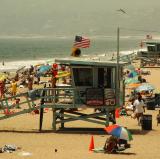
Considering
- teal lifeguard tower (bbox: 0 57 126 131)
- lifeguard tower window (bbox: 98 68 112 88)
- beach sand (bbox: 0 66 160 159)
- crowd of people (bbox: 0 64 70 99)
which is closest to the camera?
beach sand (bbox: 0 66 160 159)

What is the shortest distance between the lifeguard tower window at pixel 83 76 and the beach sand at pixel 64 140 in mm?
1874

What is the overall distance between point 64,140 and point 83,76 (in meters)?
3.18

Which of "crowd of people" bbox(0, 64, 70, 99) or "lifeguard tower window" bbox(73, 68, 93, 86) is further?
"crowd of people" bbox(0, 64, 70, 99)

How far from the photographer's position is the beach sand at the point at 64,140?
21.1 meters

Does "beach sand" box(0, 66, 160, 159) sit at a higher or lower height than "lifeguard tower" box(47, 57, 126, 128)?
lower

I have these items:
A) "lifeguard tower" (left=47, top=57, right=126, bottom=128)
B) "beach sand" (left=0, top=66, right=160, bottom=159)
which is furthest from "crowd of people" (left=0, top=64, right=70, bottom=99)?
"lifeguard tower" (left=47, top=57, right=126, bottom=128)

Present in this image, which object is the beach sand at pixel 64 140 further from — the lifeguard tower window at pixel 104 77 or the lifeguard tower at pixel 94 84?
the lifeguard tower window at pixel 104 77

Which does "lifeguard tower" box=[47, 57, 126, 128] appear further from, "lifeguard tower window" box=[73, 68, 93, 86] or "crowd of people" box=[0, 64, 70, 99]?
"crowd of people" box=[0, 64, 70, 99]

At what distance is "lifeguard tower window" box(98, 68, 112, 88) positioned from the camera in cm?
2680

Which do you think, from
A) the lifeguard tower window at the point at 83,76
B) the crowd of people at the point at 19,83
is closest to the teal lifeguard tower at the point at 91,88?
the lifeguard tower window at the point at 83,76

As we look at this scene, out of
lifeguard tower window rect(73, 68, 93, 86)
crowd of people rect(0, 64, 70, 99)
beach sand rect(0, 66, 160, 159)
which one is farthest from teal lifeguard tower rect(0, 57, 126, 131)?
crowd of people rect(0, 64, 70, 99)

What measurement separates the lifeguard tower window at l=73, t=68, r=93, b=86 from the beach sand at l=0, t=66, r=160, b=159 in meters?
1.87

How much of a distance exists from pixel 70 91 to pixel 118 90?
→ 183 cm

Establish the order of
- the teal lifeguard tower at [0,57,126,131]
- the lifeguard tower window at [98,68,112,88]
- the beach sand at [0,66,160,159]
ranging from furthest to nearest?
the lifeguard tower window at [98,68,112,88] < the teal lifeguard tower at [0,57,126,131] < the beach sand at [0,66,160,159]
